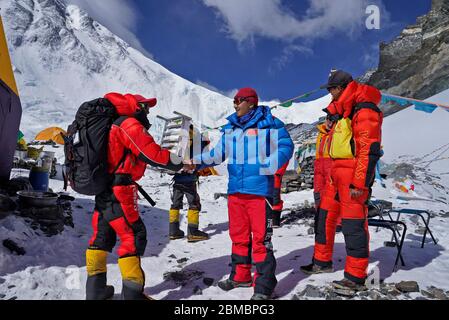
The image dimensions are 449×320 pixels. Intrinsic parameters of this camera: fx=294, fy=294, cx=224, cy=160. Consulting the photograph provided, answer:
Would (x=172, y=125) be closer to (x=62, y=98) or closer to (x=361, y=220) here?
(x=361, y=220)

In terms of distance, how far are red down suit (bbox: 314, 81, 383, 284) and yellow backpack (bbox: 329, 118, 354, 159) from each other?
5 centimetres

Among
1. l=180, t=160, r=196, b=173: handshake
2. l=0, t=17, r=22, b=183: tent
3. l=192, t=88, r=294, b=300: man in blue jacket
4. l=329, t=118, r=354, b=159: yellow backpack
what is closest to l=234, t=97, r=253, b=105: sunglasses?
l=192, t=88, r=294, b=300: man in blue jacket

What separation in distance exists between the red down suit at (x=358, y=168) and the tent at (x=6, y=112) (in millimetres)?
6020

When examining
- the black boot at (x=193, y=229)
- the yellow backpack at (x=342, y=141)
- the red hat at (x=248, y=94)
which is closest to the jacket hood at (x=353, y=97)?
the yellow backpack at (x=342, y=141)

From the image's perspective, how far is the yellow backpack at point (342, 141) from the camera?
3541 millimetres

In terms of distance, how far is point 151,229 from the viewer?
700 centimetres

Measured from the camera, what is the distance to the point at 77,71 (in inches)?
2731

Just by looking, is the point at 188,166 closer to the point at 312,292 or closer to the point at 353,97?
the point at 312,292

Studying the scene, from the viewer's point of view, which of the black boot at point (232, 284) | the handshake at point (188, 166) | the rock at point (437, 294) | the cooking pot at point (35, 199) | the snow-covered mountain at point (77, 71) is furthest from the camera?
the snow-covered mountain at point (77, 71)

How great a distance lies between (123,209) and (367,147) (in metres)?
2.76

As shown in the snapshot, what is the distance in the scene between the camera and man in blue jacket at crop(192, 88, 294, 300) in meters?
3.47

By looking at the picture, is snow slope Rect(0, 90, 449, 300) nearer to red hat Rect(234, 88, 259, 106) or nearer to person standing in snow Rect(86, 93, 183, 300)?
person standing in snow Rect(86, 93, 183, 300)

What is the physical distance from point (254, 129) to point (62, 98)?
2451 inches

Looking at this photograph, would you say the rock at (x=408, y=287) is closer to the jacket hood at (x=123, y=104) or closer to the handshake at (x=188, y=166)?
the handshake at (x=188, y=166)
